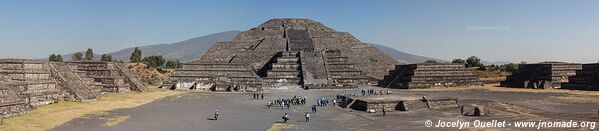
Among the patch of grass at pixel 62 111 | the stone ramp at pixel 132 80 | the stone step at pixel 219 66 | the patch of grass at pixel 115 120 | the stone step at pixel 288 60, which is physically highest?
the stone step at pixel 288 60

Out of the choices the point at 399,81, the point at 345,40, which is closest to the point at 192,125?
the point at 399,81

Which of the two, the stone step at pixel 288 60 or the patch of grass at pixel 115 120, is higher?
the stone step at pixel 288 60

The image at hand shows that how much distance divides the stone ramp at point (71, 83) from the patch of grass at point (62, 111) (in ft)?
2.98

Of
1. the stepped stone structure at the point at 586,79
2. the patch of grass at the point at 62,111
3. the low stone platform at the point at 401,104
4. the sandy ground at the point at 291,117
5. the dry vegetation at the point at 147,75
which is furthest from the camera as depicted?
the dry vegetation at the point at 147,75

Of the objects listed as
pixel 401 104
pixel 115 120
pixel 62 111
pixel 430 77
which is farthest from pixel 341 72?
pixel 115 120

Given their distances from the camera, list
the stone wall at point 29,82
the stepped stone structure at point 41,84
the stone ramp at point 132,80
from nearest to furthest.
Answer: the stepped stone structure at point 41,84, the stone wall at point 29,82, the stone ramp at point 132,80

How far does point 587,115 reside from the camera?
26094mm

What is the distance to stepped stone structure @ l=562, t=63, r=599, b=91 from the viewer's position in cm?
4859

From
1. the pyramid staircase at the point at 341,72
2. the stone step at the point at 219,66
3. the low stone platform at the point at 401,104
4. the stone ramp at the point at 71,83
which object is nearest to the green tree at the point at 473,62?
the pyramid staircase at the point at 341,72

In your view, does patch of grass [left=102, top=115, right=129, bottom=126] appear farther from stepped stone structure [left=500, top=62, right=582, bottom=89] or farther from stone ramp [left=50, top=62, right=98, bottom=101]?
Result: stepped stone structure [left=500, top=62, right=582, bottom=89]

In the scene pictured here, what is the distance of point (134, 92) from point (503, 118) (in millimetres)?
32482

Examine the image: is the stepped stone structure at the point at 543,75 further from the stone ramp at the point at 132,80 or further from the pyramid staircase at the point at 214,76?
the stone ramp at the point at 132,80

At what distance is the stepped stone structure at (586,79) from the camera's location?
48594mm

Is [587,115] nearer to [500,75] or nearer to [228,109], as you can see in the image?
[228,109]
